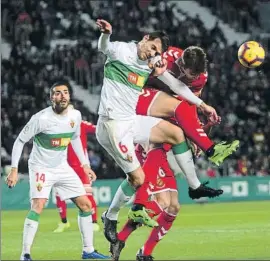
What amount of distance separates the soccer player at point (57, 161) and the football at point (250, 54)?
2145mm

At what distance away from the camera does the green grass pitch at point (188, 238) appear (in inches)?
453

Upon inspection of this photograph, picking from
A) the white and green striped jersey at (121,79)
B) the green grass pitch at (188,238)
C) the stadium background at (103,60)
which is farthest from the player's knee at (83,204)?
the stadium background at (103,60)

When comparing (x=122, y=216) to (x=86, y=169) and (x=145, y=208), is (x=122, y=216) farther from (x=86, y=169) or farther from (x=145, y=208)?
(x=145, y=208)

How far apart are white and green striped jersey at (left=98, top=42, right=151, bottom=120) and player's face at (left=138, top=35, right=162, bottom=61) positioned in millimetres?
57

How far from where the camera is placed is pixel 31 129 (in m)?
10.9

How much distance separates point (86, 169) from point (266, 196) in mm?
13901

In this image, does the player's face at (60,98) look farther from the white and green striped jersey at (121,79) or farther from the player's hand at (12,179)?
the white and green striped jersey at (121,79)

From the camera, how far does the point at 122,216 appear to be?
751 inches

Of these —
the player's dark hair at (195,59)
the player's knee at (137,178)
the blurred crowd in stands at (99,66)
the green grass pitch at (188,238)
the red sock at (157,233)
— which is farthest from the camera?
the blurred crowd in stands at (99,66)

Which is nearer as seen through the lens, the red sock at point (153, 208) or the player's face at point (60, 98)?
the red sock at point (153, 208)

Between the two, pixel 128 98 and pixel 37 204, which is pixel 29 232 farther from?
pixel 128 98

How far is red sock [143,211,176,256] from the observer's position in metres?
10.1

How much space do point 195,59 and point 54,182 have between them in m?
2.31

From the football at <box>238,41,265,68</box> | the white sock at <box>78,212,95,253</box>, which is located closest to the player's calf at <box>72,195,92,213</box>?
the white sock at <box>78,212,95,253</box>
